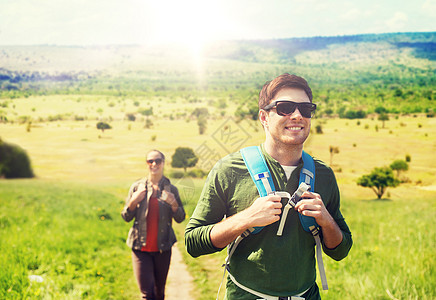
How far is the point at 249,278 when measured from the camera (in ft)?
7.17

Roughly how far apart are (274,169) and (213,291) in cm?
505

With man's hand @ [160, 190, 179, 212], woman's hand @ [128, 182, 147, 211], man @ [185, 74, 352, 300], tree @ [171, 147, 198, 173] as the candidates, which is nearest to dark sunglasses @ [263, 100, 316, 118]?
man @ [185, 74, 352, 300]

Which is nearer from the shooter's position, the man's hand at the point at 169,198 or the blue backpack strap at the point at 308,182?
the blue backpack strap at the point at 308,182

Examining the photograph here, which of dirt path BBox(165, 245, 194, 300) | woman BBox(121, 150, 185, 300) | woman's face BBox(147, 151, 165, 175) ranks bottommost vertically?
dirt path BBox(165, 245, 194, 300)

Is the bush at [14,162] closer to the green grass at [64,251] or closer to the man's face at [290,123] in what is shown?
the green grass at [64,251]

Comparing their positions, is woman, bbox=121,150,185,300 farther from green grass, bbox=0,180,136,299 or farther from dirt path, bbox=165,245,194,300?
dirt path, bbox=165,245,194,300

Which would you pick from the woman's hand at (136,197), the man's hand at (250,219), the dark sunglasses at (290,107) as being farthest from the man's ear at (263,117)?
the woman's hand at (136,197)

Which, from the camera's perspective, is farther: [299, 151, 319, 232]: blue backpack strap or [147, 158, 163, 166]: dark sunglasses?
[147, 158, 163, 166]: dark sunglasses

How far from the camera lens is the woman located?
4508 millimetres

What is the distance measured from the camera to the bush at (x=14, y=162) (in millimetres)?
23375

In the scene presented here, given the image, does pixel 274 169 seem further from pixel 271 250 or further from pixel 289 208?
pixel 271 250

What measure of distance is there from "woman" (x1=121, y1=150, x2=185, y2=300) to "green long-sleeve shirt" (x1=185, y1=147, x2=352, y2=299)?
2.49 metres

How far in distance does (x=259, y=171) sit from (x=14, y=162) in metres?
25.7

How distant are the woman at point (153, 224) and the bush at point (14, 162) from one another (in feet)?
72.3
